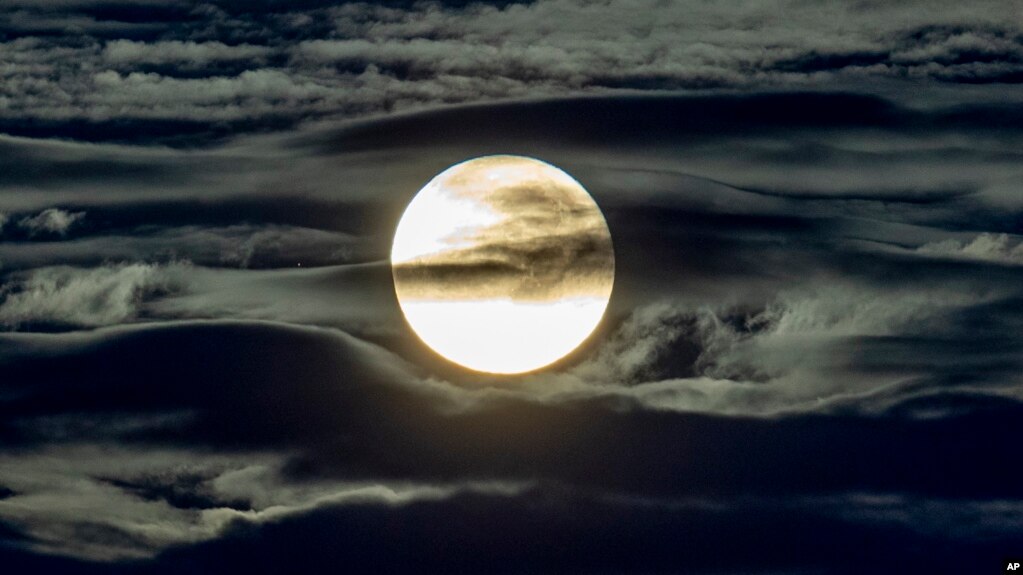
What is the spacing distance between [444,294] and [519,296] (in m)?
4.13

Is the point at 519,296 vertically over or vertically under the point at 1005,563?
over

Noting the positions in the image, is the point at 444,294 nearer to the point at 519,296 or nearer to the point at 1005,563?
the point at 519,296

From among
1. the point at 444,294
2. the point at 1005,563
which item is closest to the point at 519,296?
the point at 444,294

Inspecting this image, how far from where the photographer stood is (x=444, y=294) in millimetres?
124000

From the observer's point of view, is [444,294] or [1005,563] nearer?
[1005,563]

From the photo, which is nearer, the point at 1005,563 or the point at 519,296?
the point at 1005,563

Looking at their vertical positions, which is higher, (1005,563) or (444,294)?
(444,294)

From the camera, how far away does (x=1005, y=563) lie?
11419cm

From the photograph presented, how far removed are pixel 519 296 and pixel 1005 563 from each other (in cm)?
2690
